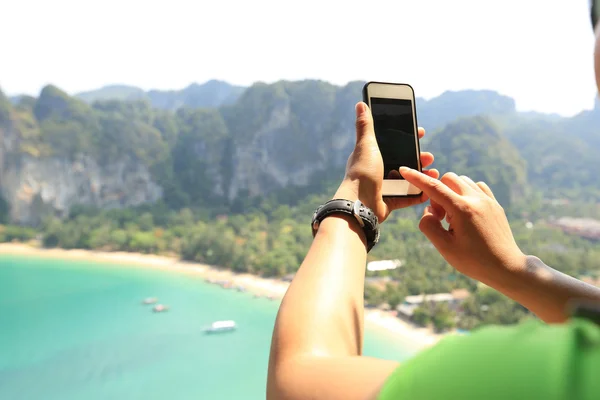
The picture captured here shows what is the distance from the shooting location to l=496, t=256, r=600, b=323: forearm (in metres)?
→ 0.36

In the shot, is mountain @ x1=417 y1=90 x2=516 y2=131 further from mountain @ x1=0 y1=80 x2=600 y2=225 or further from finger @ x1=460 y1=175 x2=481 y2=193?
finger @ x1=460 y1=175 x2=481 y2=193

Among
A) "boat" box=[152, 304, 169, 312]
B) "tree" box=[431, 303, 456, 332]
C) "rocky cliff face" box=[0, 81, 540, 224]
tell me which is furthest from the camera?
"rocky cliff face" box=[0, 81, 540, 224]

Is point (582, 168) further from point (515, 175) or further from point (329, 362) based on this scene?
point (329, 362)

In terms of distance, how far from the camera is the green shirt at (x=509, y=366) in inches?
5.6

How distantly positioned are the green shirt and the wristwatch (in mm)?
183

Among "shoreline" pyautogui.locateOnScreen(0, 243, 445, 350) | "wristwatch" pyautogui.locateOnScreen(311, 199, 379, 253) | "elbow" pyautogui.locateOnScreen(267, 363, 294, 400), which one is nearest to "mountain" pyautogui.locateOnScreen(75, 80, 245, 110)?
"shoreline" pyautogui.locateOnScreen(0, 243, 445, 350)

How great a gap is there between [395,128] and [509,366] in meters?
0.46

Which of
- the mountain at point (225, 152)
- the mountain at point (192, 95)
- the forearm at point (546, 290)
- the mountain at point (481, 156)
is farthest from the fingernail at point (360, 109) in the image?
the mountain at point (192, 95)

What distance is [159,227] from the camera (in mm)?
16438

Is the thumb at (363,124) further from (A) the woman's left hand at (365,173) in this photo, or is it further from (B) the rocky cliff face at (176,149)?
(B) the rocky cliff face at (176,149)

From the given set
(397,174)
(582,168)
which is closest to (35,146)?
(397,174)

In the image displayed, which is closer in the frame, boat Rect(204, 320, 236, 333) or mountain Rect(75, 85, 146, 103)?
boat Rect(204, 320, 236, 333)

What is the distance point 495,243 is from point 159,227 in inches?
665

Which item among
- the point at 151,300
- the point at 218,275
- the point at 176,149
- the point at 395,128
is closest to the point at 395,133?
the point at 395,128
